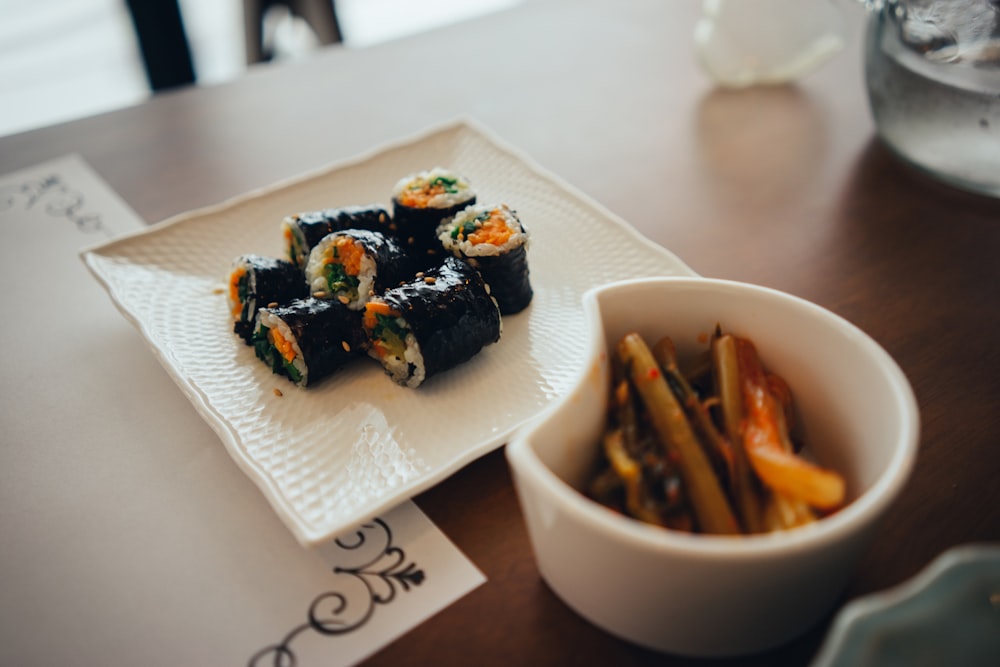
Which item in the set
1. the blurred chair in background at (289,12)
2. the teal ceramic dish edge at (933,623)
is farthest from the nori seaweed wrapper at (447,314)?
the blurred chair in background at (289,12)

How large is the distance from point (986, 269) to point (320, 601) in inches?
49.0

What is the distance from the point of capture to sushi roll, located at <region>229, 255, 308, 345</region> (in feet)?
4.11

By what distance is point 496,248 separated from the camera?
125 centimetres

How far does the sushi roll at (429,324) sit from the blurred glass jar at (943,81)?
917 mm

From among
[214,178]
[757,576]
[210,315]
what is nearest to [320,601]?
[757,576]

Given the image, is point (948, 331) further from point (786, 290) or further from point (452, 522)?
point (452, 522)

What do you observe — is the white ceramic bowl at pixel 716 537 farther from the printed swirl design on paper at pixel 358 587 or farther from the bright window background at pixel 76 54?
the bright window background at pixel 76 54

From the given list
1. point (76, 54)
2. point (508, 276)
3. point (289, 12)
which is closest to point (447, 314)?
point (508, 276)

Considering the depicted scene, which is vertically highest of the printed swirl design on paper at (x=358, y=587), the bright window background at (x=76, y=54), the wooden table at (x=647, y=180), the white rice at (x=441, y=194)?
the white rice at (x=441, y=194)

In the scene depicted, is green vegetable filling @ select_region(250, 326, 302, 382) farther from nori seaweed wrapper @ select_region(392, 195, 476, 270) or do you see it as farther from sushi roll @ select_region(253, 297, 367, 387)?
nori seaweed wrapper @ select_region(392, 195, 476, 270)

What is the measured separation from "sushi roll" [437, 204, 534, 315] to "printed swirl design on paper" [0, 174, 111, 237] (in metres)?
0.79

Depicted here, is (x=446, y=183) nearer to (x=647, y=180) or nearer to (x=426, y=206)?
(x=426, y=206)

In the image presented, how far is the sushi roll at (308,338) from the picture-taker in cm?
115

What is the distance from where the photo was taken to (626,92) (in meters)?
2.01
